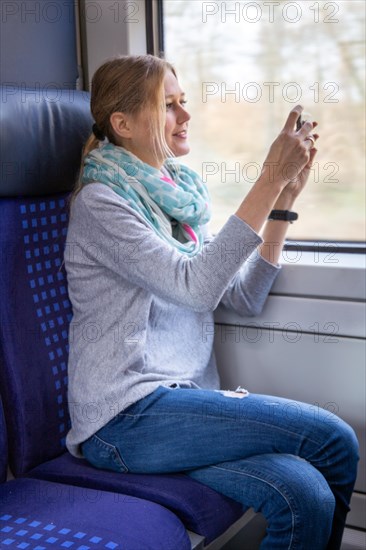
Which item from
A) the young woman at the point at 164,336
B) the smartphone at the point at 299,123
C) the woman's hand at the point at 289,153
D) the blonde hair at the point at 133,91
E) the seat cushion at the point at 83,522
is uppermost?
the blonde hair at the point at 133,91

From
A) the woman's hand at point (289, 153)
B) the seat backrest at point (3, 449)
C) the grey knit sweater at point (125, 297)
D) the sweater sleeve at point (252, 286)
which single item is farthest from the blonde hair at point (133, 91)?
the seat backrest at point (3, 449)

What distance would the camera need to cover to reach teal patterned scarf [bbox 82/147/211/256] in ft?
5.64

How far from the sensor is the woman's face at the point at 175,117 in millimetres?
1849

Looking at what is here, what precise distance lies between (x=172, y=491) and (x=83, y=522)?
0.21m

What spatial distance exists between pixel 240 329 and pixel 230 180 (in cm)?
44

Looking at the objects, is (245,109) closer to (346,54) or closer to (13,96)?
(346,54)

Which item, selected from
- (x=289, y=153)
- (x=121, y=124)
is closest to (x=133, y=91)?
(x=121, y=124)

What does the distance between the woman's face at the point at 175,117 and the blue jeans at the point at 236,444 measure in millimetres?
618

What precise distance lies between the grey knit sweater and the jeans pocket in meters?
0.02

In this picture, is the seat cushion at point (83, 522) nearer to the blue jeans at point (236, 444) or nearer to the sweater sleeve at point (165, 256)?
the blue jeans at point (236, 444)

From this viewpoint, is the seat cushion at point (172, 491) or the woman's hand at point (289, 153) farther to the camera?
the woman's hand at point (289, 153)

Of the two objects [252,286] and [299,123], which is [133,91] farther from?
[252,286]

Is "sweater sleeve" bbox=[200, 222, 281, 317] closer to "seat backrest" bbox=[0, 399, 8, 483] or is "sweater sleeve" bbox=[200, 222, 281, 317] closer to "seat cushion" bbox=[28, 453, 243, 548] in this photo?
"seat cushion" bbox=[28, 453, 243, 548]

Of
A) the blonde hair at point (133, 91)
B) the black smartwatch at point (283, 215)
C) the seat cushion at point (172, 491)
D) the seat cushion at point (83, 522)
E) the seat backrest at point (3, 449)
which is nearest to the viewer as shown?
the seat cushion at point (83, 522)
